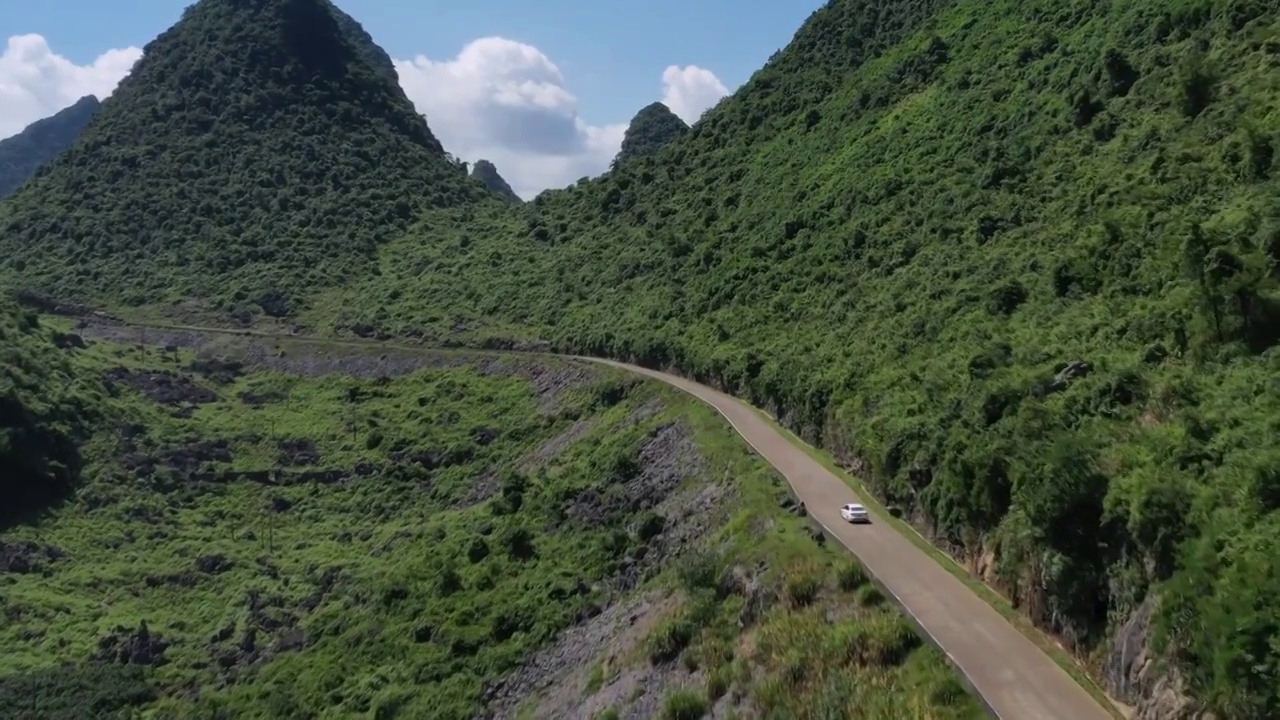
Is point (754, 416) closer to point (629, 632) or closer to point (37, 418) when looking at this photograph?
point (629, 632)

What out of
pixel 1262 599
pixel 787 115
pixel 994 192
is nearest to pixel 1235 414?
pixel 1262 599

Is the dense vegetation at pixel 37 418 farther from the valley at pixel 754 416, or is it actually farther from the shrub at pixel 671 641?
the shrub at pixel 671 641

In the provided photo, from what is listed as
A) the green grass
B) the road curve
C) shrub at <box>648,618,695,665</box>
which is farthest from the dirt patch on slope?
shrub at <box>648,618,695,665</box>

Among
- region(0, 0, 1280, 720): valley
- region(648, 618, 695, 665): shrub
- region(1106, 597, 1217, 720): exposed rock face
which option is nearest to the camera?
region(1106, 597, 1217, 720): exposed rock face

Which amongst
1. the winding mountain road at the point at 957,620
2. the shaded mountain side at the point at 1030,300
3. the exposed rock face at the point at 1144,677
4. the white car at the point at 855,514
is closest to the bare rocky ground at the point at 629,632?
the winding mountain road at the point at 957,620

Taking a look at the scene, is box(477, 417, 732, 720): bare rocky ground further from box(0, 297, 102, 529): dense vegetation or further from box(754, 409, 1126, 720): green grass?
box(0, 297, 102, 529): dense vegetation

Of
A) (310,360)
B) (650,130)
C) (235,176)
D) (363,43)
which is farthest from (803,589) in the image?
(363,43)
